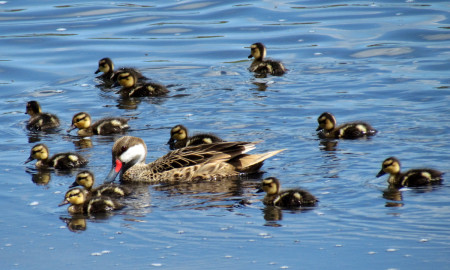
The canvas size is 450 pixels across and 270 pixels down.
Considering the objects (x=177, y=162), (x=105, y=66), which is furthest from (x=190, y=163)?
(x=105, y=66)

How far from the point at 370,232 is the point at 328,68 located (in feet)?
24.1

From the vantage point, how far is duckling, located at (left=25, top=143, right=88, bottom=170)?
9891 mm

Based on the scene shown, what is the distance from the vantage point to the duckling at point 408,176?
8.70m

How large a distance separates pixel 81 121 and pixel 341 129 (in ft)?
11.1

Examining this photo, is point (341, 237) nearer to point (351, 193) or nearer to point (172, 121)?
point (351, 193)

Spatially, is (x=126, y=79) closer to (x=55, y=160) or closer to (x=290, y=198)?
(x=55, y=160)

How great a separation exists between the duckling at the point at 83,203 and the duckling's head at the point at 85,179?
591 millimetres

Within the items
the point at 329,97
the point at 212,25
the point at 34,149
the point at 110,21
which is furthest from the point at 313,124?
the point at 110,21

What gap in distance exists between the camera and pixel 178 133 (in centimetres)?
1068

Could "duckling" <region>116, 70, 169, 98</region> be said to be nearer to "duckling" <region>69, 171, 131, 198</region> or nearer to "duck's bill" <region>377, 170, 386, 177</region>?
"duckling" <region>69, 171, 131, 198</region>

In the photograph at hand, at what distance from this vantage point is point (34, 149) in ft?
32.7

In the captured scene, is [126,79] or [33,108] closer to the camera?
[33,108]

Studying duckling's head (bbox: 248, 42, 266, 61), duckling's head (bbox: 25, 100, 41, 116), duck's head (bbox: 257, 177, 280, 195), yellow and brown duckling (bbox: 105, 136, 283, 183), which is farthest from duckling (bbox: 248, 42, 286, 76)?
duck's head (bbox: 257, 177, 280, 195)

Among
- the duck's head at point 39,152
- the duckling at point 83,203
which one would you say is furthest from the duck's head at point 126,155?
the duckling at point 83,203
